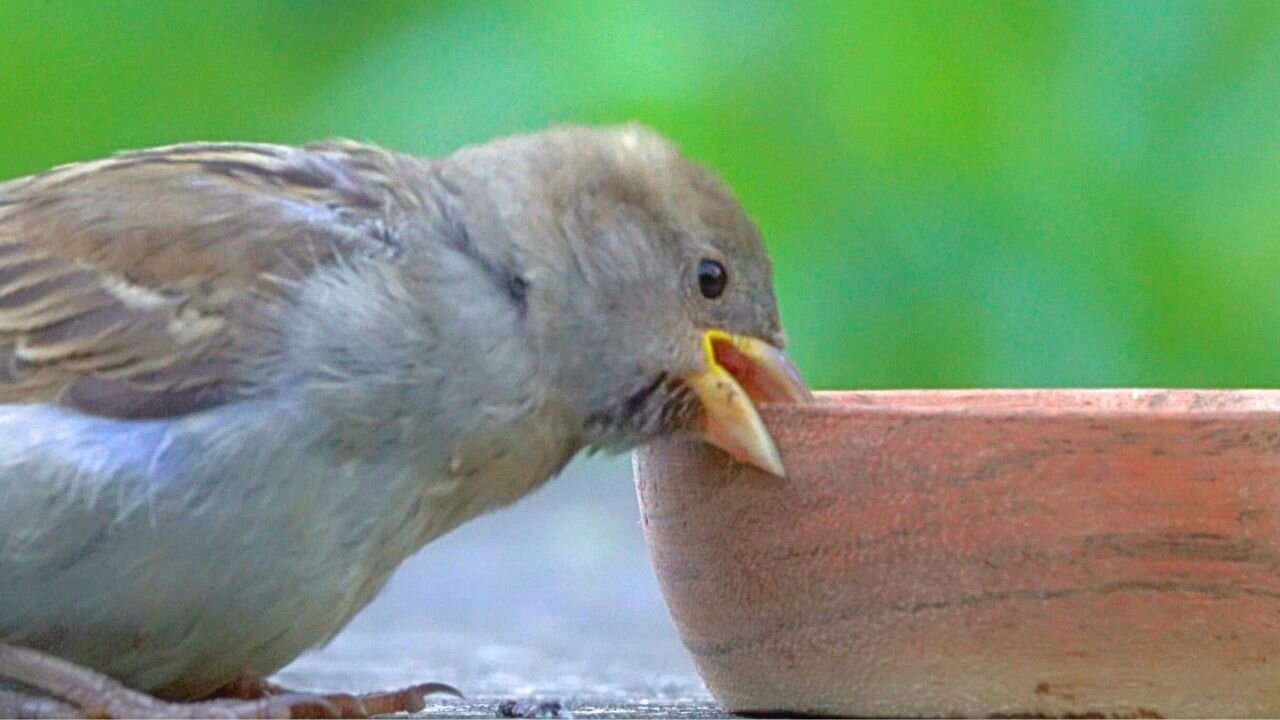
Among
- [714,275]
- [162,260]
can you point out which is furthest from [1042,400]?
[162,260]

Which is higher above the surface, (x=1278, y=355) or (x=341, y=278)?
(x=341, y=278)

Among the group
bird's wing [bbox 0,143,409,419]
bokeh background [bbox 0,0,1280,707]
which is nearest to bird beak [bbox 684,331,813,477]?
bird's wing [bbox 0,143,409,419]

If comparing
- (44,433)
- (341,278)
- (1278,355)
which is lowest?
(1278,355)

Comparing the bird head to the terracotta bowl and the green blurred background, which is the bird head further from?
the green blurred background

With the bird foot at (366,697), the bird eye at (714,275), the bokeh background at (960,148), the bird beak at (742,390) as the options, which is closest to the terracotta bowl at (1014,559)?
the bird beak at (742,390)

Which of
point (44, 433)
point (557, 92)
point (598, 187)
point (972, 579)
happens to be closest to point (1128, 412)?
point (972, 579)

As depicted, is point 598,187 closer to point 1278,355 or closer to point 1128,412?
point 1128,412
